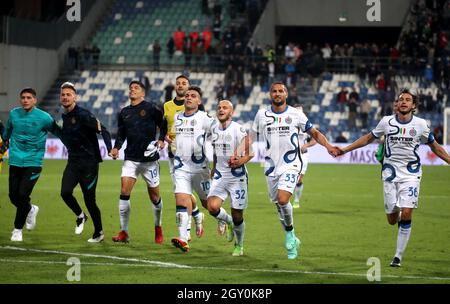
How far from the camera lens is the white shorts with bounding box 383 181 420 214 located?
13.8 m

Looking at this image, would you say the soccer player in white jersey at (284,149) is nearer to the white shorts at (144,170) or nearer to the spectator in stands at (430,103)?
the white shorts at (144,170)

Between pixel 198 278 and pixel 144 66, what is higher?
pixel 144 66

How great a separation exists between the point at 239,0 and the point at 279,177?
39699 millimetres

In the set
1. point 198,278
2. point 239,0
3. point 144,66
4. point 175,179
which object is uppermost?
point 239,0

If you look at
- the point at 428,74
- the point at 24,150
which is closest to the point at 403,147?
the point at 24,150

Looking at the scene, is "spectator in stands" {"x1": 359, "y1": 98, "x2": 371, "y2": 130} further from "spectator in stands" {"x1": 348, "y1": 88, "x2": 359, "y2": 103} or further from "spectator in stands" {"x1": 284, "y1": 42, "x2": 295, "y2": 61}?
"spectator in stands" {"x1": 284, "y1": 42, "x2": 295, "y2": 61}

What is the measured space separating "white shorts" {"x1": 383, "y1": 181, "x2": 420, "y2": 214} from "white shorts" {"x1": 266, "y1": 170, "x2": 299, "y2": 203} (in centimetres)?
130

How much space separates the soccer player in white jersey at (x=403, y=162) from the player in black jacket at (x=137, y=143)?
12.7 ft

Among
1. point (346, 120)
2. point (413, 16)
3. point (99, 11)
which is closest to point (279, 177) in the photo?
point (346, 120)

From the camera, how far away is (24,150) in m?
16.4

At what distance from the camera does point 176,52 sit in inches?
2061

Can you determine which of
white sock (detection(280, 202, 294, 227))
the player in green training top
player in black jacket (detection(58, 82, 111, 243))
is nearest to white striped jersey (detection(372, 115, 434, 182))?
white sock (detection(280, 202, 294, 227))
